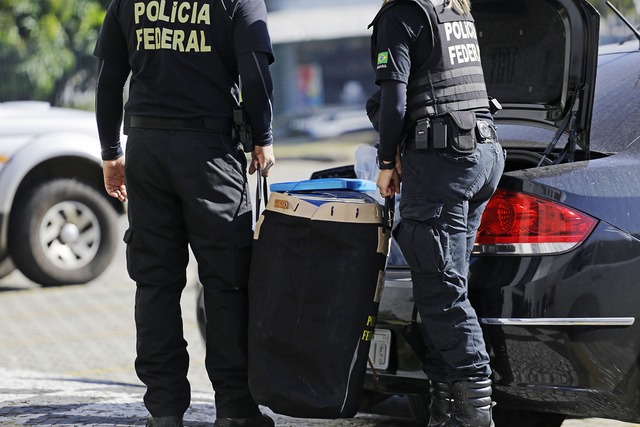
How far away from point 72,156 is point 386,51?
4988mm

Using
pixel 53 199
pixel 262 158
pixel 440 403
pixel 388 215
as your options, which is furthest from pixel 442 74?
pixel 53 199

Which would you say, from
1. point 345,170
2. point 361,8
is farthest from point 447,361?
point 361,8

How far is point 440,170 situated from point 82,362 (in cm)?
318

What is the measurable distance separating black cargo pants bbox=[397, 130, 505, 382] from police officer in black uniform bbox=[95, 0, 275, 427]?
60cm

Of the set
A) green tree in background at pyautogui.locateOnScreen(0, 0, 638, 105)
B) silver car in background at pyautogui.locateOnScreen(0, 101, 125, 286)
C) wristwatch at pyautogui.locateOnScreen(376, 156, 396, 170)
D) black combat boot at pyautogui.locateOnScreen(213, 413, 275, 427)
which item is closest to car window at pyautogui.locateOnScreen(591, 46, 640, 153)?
wristwatch at pyautogui.locateOnScreen(376, 156, 396, 170)

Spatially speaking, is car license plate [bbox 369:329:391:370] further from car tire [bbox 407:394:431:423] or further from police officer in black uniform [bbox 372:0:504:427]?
car tire [bbox 407:394:431:423]

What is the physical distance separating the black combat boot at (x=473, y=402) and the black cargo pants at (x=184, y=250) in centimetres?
78

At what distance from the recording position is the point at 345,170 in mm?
4613

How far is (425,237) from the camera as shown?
136 inches

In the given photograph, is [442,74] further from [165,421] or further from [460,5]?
[165,421]

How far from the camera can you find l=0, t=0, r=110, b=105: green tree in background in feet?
74.5

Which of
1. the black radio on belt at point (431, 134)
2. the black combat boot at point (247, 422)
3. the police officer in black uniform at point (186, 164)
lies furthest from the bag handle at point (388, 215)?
the black combat boot at point (247, 422)

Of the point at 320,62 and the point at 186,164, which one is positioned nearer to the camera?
the point at 186,164

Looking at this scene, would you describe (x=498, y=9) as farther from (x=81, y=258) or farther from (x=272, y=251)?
(x=81, y=258)
